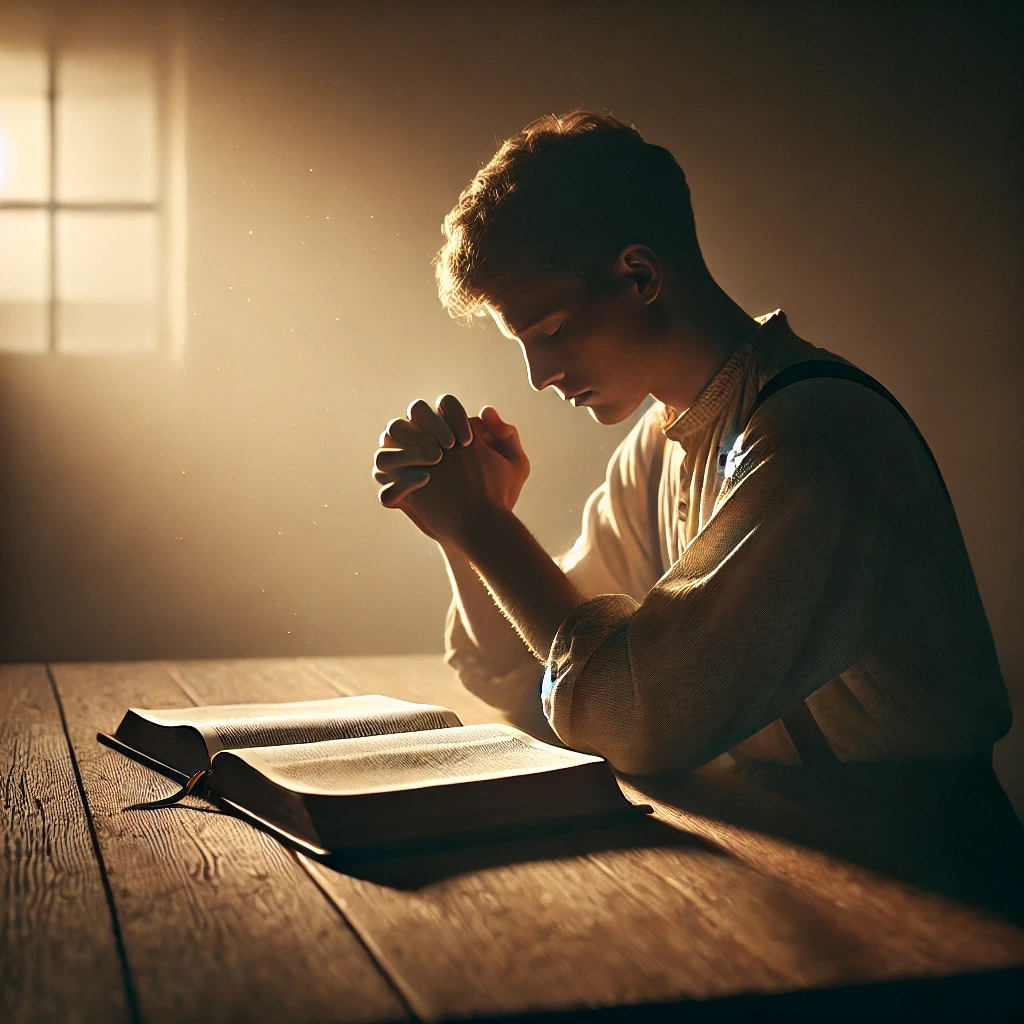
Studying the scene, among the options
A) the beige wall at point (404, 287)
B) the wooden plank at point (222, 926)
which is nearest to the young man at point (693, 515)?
the wooden plank at point (222, 926)

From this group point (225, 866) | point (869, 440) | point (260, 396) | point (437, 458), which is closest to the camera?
point (225, 866)

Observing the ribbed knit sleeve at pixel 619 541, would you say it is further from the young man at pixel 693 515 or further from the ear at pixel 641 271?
the ear at pixel 641 271

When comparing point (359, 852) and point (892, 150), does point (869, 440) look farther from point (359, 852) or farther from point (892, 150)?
point (892, 150)

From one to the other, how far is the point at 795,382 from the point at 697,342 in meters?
0.18

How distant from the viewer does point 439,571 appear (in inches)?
105

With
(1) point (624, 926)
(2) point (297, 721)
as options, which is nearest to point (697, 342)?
(2) point (297, 721)

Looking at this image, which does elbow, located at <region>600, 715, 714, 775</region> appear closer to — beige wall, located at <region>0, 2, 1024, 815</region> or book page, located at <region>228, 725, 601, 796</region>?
book page, located at <region>228, 725, 601, 796</region>

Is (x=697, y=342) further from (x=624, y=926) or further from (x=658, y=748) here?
(x=624, y=926)

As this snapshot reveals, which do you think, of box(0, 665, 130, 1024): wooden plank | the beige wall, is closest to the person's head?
box(0, 665, 130, 1024): wooden plank

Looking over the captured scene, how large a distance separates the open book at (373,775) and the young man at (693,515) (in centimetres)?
11

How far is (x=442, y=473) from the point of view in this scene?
45.3 inches

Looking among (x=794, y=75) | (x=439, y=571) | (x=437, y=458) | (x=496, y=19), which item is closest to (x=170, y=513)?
(x=439, y=571)

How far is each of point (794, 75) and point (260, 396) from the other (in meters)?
1.47

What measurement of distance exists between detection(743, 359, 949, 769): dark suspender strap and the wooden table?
0.19 meters
